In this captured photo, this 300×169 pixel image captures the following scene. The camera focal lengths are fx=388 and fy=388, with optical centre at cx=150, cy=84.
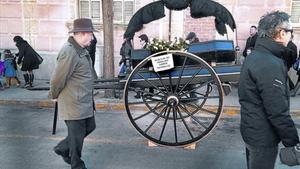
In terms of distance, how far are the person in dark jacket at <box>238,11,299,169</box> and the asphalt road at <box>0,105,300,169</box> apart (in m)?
→ 1.84

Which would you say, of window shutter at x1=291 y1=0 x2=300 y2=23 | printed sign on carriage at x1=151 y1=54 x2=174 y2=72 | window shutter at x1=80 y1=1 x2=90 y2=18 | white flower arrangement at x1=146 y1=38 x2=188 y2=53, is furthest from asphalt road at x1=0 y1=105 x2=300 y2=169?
window shutter at x1=80 y1=1 x2=90 y2=18

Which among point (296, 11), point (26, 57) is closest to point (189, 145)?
point (26, 57)

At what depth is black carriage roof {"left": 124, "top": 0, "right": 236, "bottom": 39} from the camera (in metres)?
5.50

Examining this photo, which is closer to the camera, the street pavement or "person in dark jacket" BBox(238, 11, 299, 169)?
"person in dark jacket" BBox(238, 11, 299, 169)

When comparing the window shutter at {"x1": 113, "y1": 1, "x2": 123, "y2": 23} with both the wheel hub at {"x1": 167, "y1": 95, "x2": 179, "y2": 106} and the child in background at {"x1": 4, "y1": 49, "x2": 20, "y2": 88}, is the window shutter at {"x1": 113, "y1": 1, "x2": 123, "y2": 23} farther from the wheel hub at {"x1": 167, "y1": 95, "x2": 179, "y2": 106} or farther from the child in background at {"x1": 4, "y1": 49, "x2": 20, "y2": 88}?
the wheel hub at {"x1": 167, "y1": 95, "x2": 179, "y2": 106}

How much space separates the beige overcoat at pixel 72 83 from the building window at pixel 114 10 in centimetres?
666

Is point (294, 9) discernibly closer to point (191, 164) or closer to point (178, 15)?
point (178, 15)

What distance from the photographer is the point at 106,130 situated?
6598 mm

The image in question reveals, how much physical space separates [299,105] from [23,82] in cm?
717

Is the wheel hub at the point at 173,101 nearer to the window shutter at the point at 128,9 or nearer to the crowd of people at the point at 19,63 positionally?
the crowd of people at the point at 19,63

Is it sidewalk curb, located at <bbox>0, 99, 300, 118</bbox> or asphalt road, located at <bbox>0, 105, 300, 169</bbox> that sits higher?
sidewalk curb, located at <bbox>0, 99, 300, 118</bbox>

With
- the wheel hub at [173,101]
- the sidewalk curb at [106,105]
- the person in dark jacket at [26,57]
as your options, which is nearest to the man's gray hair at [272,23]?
the wheel hub at [173,101]

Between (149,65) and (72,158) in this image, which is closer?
(72,158)

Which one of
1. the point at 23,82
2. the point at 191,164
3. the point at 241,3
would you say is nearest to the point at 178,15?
the point at 241,3
